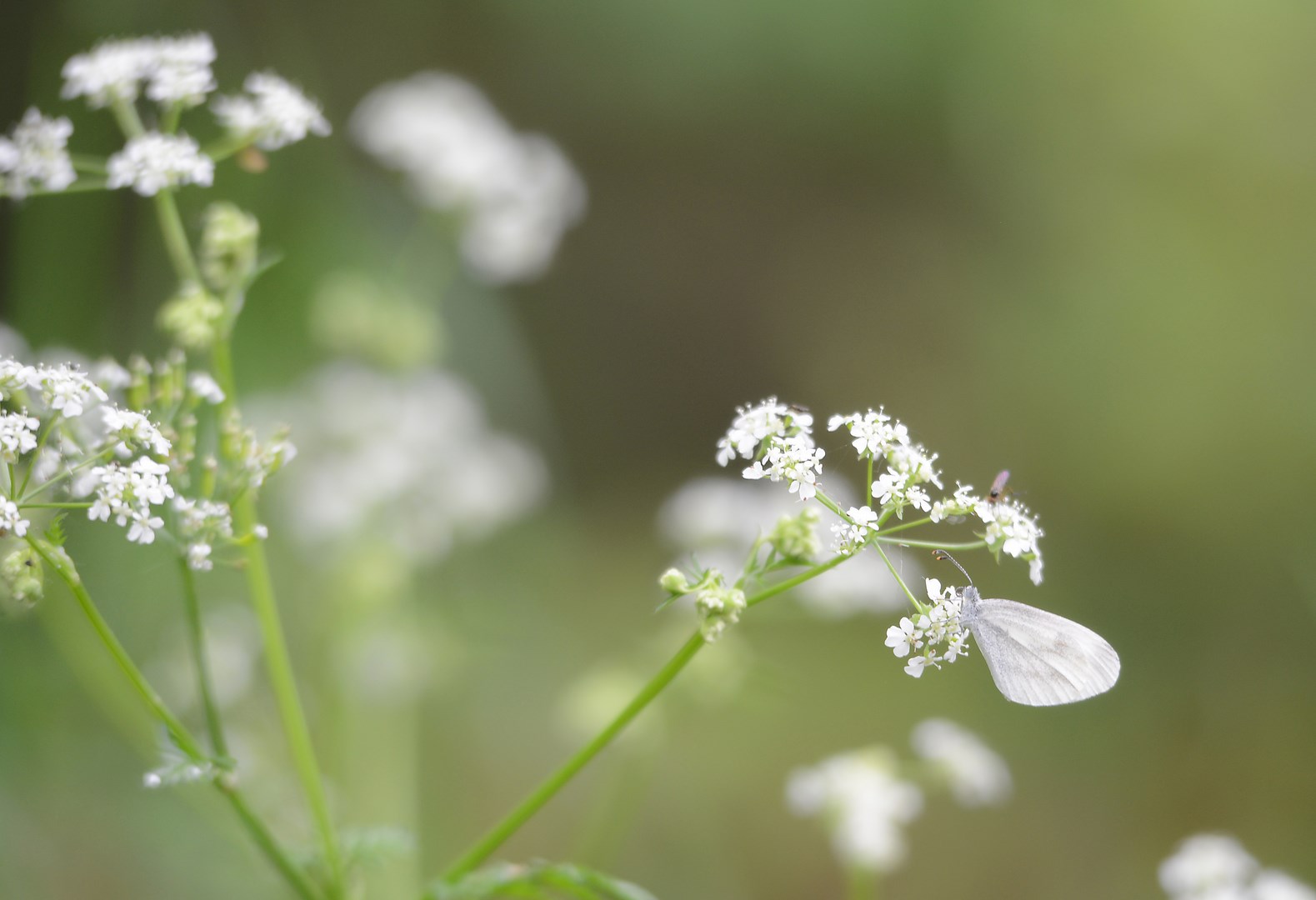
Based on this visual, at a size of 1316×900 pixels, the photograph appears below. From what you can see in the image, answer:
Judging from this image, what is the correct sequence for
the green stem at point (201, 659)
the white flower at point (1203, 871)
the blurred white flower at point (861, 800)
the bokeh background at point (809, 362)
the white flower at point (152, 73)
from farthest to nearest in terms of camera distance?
the bokeh background at point (809, 362)
the blurred white flower at point (861, 800)
the white flower at point (1203, 871)
the white flower at point (152, 73)
the green stem at point (201, 659)

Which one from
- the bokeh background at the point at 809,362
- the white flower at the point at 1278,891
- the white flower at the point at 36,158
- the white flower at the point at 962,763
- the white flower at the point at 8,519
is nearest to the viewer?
the white flower at the point at 8,519

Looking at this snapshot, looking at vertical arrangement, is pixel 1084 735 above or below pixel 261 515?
above

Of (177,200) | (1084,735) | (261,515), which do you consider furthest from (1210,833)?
(177,200)

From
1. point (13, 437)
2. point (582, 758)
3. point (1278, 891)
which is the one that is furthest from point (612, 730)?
point (1278, 891)

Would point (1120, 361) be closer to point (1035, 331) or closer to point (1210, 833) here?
point (1035, 331)

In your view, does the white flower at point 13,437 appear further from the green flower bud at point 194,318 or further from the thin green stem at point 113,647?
the green flower bud at point 194,318

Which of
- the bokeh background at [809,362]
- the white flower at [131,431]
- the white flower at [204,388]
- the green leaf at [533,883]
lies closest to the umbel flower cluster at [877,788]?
the bokeh background at [809,362]
